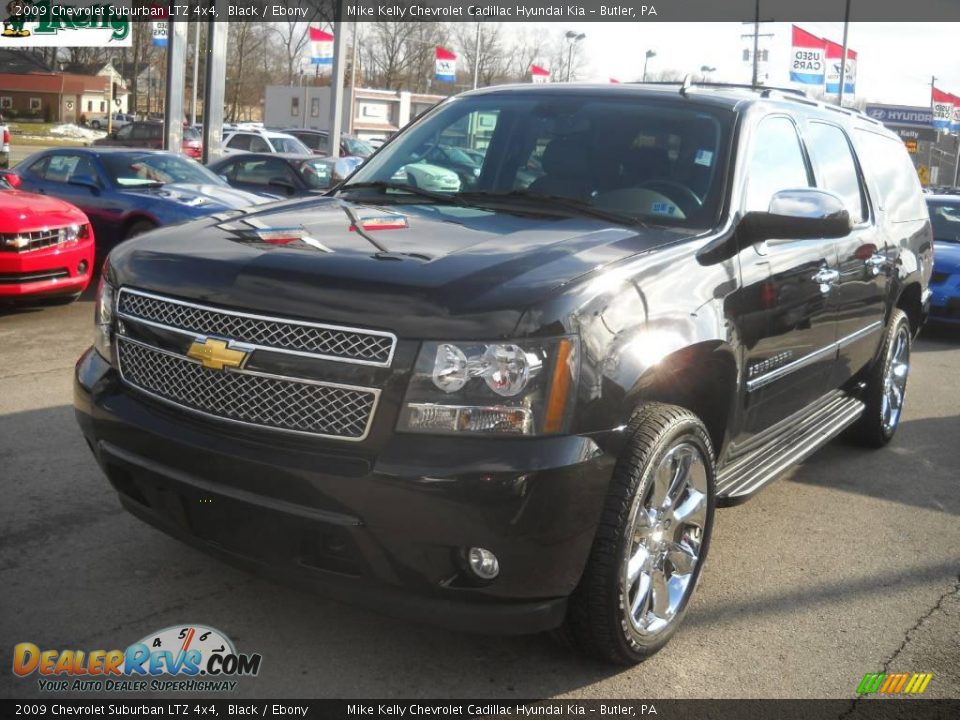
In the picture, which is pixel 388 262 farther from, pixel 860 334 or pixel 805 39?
pixel 805 39

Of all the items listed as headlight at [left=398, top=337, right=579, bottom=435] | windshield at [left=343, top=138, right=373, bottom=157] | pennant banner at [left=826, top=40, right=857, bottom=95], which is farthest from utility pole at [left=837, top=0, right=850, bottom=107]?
headlight at [left=398, top=337, right=579, bottom=435]

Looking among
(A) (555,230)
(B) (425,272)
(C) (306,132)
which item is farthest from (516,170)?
(C) (306,132)

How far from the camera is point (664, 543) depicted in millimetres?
3521

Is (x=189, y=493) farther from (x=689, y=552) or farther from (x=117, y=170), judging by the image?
(x=117, y=170)

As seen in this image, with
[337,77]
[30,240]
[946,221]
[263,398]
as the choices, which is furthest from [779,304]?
[337,77]

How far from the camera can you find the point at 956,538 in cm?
493

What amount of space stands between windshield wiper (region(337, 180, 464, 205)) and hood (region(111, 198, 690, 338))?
25 centimetres

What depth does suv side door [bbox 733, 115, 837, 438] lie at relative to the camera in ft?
13.0

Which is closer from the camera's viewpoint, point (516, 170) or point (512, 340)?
point (512, 340)

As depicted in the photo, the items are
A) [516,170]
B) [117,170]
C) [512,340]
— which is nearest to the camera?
[512,340]

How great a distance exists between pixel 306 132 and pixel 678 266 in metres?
31.2

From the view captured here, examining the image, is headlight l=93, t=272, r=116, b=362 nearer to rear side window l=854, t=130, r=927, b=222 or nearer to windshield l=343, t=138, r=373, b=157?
rear side window l=854, t=130, r=927, b=222

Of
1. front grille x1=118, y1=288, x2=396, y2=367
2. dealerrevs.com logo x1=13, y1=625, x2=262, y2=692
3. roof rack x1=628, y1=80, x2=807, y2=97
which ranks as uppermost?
roof rack x1=628, y1=80, x2=807, y2=97

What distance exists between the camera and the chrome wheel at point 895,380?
248 inches
